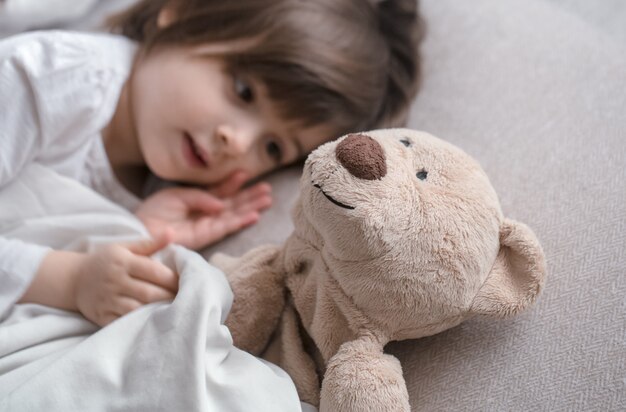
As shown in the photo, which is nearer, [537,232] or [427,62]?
[537,232]

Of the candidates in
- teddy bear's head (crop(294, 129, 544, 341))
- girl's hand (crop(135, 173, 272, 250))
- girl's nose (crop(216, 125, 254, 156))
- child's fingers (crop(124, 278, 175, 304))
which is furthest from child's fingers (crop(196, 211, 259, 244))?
teddy bear's head (crop(294, 129, 544, 341))

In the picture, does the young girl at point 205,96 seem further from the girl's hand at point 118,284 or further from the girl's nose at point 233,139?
the girl's hand at point 118,284

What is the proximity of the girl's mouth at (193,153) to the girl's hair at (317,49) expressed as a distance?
0.14 meters

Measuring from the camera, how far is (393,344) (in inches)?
24.0

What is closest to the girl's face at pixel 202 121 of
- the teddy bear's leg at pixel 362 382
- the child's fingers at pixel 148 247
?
the child's fingers at pixel 148 247

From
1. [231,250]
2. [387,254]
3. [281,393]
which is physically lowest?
[231,250]

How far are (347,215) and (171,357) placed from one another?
0.72 ft

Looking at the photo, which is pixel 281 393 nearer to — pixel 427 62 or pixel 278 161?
pixel 278 161

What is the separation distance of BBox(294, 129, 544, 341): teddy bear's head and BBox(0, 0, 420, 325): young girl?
1.21 feet

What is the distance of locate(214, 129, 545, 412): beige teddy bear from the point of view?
1.63 ft

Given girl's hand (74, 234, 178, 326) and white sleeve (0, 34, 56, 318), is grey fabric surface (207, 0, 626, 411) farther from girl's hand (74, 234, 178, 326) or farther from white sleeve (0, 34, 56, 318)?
white sleeve (0, 34, 56, 318)

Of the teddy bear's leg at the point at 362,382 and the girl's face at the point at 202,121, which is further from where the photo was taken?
the girl's face at the point at 202,121

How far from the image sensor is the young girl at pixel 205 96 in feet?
2.73

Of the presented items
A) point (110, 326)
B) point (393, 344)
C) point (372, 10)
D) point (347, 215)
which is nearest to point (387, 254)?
point (347, 215)
